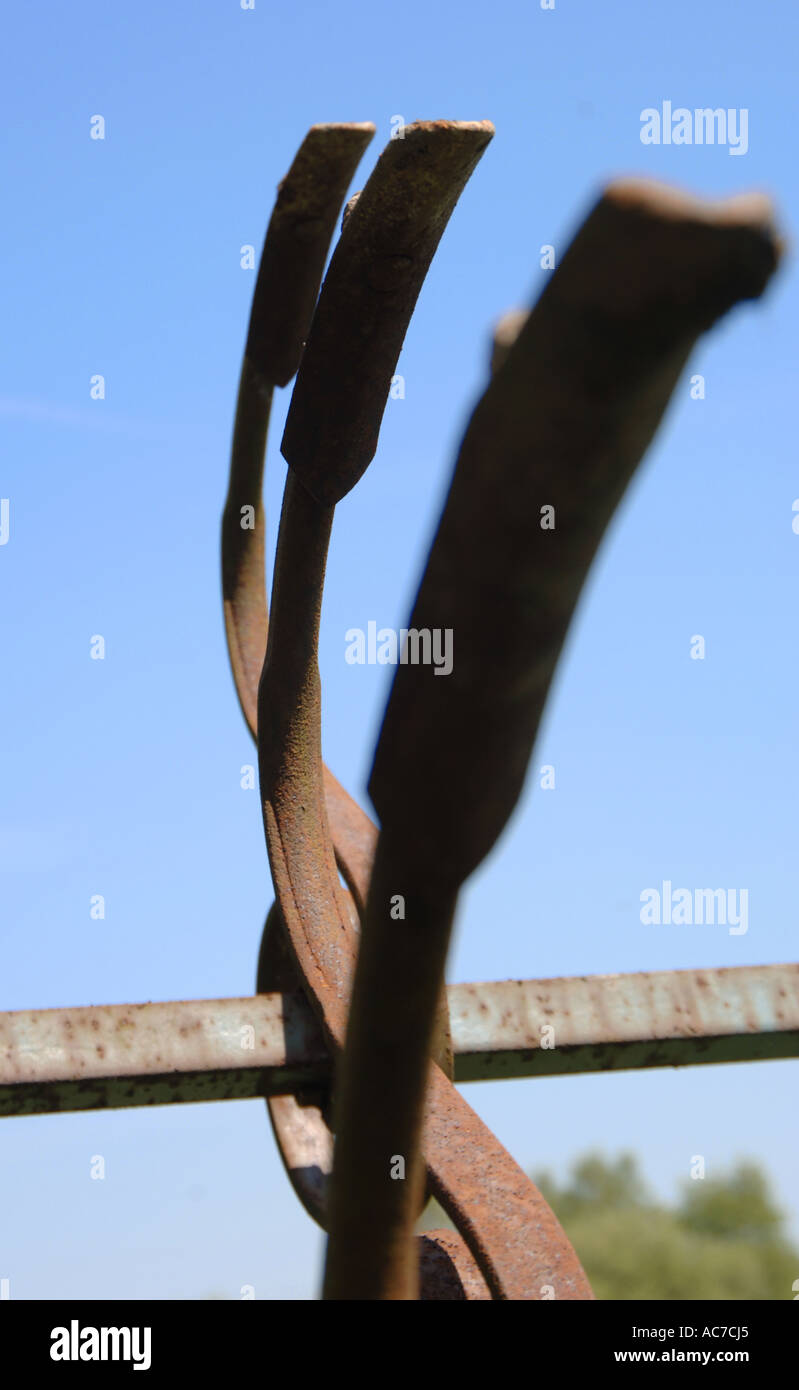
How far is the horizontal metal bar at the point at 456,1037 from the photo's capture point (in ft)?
12.0

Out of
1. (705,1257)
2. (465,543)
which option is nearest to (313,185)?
(465,543)

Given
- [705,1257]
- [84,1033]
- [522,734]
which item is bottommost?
[705,1257]

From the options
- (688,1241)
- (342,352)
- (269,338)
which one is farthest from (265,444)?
(688,1241)

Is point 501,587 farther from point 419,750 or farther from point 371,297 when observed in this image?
point 371,297

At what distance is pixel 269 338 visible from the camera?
4645mm

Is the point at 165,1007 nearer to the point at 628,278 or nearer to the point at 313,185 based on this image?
the point at 313,185

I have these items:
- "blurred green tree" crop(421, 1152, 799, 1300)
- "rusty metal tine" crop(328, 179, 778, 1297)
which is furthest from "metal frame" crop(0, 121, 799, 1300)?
"blurred green tree" crop(421, 1152, 799, 1300)

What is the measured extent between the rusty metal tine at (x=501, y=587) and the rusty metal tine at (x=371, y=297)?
175cm

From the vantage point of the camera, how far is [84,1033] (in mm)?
3684

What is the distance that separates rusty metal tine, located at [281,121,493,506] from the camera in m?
3.12

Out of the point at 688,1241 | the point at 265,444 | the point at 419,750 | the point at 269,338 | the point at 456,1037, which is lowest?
the point at 688,1241

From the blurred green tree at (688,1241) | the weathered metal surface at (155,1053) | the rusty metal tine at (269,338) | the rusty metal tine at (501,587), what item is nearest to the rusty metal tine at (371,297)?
the rusty metal tine at (269,338)

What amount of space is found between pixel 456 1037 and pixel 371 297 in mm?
1922

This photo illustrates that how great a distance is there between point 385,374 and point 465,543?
1915 millimetres
